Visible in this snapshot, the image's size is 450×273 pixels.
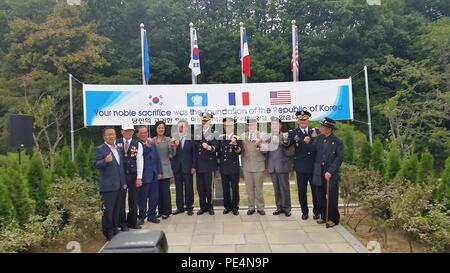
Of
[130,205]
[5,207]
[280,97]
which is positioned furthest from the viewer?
[280,97]

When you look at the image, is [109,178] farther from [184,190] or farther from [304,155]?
[304,155]

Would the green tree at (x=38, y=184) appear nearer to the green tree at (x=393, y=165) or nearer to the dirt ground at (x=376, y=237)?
the dirt ground at (x=376, y=237)

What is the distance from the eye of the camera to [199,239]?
511 cm

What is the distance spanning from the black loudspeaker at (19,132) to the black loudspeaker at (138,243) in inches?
194

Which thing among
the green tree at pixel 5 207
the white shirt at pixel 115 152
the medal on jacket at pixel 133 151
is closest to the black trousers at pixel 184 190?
the medal on jacket at pixel 133 151

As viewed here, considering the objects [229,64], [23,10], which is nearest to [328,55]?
[229,64]

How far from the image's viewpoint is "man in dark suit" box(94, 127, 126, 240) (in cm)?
491

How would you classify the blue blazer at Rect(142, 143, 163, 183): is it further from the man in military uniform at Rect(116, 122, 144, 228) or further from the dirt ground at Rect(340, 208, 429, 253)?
the dirt ground at Rect(340, 208, 429, 253)

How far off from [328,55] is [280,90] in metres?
13.7

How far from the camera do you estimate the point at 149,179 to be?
5.79 metres

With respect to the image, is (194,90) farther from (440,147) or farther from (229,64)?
(440,147)

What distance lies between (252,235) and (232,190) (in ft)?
4.13

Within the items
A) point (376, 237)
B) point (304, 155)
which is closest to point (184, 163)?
point (304, 155)

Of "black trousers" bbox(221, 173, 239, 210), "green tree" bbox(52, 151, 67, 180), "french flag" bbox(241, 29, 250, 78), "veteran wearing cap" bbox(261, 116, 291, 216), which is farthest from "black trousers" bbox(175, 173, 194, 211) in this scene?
"french flag" bbox(241, 29, 250, 78)
